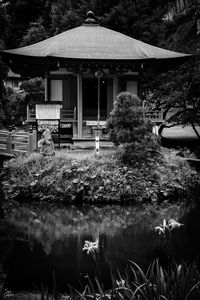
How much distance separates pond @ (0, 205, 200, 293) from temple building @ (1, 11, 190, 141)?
6.48 metres

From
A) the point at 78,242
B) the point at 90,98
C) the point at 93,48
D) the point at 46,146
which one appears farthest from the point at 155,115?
the point at 78,242

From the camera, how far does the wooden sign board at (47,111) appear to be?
18.7m

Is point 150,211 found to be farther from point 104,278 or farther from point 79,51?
point 79,51

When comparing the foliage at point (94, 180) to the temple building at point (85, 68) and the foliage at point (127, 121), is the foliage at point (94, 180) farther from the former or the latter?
the temple building at point (85, 68)

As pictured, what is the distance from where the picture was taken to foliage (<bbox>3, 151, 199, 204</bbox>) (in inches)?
576

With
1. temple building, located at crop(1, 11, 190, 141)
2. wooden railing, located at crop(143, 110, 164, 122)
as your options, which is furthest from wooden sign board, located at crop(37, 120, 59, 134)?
wooden railing, located at crop(143, 110, 164, 122)

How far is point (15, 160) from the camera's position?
16.1 metres

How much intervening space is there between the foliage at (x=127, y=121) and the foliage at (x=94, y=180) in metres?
0.77

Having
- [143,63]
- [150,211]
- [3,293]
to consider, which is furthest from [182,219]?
[143,63]

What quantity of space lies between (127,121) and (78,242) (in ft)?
18.3

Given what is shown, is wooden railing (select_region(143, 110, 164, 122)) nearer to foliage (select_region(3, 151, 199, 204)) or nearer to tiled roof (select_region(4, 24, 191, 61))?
tiled roof (select_region(4, 24, 191, 61))

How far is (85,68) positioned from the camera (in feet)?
69.1

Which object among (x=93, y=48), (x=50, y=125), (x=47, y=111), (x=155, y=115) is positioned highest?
(x=93, y=48)

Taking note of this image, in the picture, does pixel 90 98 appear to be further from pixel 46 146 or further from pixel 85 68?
pixel 46 146
